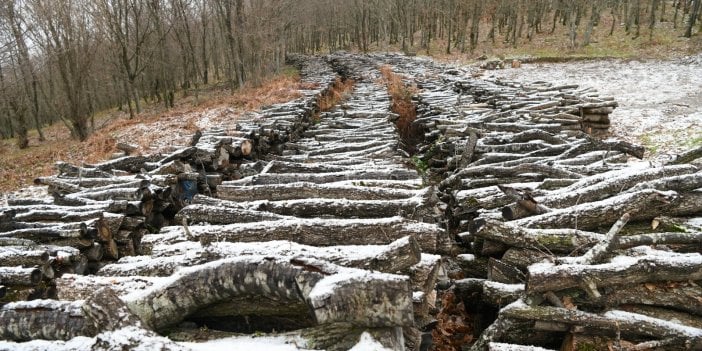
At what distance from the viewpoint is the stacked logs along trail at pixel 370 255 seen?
2684 mm

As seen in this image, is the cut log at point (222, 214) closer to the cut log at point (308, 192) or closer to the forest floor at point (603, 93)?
the cut log at point (308, 192)

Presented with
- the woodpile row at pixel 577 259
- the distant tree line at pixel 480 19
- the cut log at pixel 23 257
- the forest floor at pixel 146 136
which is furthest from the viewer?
the distant tree line at pixel 480 19

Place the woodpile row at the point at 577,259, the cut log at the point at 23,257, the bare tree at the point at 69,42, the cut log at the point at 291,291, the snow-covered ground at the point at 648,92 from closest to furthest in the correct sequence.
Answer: the cut log at the point at 291,291
the woodpile row at the point at 577,259
the cut log at the point at 23,257
the snow-covered ground at the point at 648,92
the bare tree at the point at 69,42

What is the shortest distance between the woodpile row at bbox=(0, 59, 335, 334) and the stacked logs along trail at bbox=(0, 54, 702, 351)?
0.09 ft

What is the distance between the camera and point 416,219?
4.69 metres

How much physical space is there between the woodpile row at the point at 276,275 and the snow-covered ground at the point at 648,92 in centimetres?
523

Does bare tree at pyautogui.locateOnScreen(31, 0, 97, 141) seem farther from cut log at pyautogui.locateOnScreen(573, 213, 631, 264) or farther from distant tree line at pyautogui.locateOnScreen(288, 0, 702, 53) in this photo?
distant tree line at pyautogui.locateOnScreen(288, 0, 702, 53)

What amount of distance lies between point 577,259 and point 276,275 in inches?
98.0

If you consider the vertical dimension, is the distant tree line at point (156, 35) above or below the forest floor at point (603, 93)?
above

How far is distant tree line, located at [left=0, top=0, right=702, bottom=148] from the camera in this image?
1986 centimetres

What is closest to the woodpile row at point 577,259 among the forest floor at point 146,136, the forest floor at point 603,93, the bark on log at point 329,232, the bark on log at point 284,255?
the bark on log at point 329,232

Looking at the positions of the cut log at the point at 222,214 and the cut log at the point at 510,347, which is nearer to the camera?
the cut log at the point at 510,347

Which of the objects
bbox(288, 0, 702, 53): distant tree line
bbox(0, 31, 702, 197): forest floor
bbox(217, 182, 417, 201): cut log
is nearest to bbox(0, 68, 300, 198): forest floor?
bbox(0, 31, 702, 197): forest floor

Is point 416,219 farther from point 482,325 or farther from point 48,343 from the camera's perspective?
point 48,343
